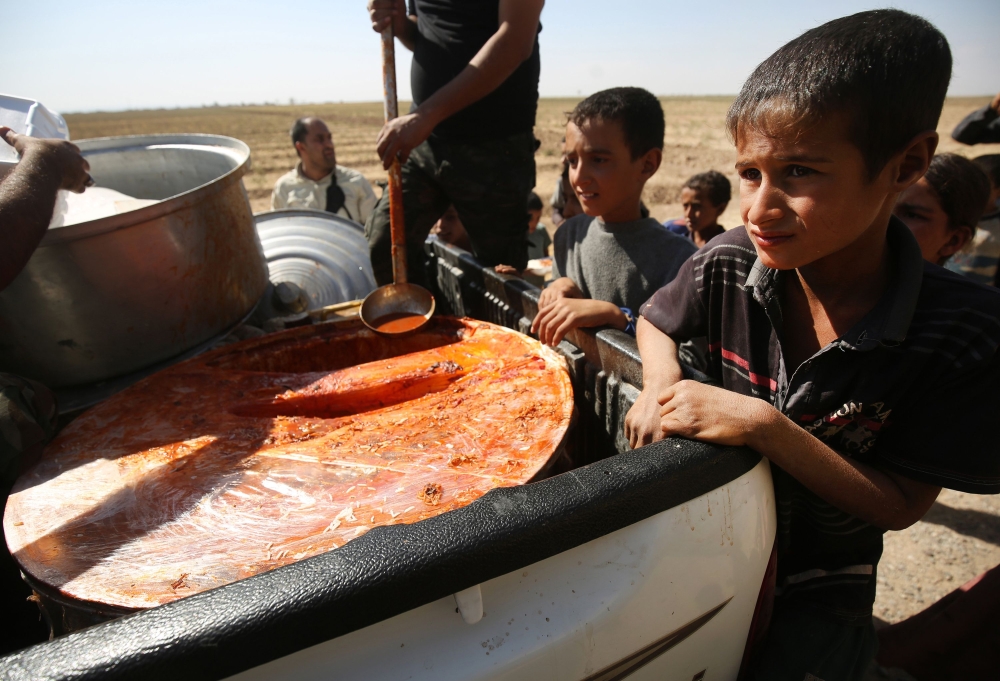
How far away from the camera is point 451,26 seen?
7.61 feet

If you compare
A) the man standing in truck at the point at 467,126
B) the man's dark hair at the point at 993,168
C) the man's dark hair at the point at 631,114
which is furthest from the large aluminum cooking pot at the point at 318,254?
the man's dark hair at the point at 993,168

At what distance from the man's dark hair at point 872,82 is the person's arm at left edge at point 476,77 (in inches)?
A: 52.8

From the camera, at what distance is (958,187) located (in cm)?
197

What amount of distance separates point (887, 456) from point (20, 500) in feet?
5.83

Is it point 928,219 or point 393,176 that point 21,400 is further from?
point 928,219

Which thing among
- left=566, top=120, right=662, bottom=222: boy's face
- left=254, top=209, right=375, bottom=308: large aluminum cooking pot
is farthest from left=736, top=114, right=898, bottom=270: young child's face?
left=254, top=209, right=375, bottom=308: large aluminum cooking pot

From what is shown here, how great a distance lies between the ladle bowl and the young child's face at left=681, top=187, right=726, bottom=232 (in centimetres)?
256

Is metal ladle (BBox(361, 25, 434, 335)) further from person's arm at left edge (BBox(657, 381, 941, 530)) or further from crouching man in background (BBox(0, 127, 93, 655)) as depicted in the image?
person's arm at left edge (BBox(657, 381, 941, 530))

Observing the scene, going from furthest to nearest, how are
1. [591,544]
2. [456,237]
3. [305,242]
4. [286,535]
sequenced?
[456,237] → [305,242] → [286,535] → [591,544]

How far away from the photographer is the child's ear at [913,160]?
0.94m

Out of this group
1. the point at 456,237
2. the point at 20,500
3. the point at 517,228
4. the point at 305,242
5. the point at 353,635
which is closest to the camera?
the point at 353,635

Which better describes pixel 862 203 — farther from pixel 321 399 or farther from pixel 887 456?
pixel 321 399

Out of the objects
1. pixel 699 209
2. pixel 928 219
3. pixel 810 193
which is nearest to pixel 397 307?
pixel 810 193

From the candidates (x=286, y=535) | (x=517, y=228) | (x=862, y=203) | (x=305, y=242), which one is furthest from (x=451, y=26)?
(x=286, y=535)
